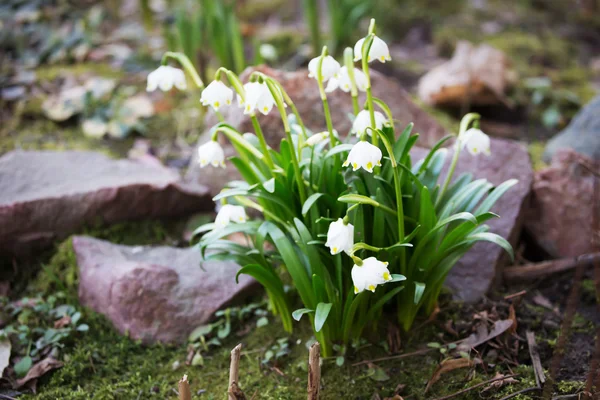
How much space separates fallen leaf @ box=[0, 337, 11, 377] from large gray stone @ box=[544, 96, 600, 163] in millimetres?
2710

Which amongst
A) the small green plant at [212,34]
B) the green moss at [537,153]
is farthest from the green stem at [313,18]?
the green moss at [537,153]

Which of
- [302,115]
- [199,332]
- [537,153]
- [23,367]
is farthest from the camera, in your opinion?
[537,153]

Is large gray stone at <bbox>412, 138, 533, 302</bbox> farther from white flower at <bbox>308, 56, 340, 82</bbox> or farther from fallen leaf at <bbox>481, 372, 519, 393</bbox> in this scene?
white flower at <bbox>308, 56, 340, 82</bbox>

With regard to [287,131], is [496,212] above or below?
below

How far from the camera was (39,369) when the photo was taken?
80.1 inches

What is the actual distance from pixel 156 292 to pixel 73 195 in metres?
0.74

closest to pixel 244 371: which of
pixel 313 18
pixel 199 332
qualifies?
pixel 199 332

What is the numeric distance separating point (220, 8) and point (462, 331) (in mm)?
2663

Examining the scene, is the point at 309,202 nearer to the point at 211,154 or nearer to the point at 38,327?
the point at 211,154

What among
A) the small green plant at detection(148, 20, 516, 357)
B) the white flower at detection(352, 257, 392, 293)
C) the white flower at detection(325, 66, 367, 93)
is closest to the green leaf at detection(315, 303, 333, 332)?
the small green plant at detection(148, 20, 516, 357)

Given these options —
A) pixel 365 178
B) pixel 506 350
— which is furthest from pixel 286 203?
pixel 506 350

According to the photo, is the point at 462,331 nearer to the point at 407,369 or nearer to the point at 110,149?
the point at 407,369

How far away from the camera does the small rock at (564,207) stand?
252 cm

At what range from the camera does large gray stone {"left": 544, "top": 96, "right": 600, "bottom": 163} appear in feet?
10.0
